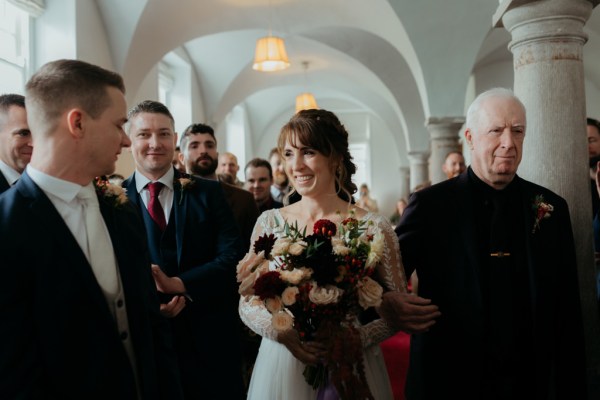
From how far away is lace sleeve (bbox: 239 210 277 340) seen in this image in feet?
8.72

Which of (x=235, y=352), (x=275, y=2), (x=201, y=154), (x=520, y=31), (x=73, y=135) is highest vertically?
(x=275, y=2)

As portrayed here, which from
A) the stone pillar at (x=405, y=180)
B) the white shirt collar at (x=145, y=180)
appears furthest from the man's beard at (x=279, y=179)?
the stone pillar at (x=405, y=180)

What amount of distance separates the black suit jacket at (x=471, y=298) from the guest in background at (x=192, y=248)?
3.28 ft

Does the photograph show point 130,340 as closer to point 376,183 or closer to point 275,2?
point 275,2

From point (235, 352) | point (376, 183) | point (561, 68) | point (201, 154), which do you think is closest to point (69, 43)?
point (201, 154)

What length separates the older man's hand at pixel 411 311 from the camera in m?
2.44

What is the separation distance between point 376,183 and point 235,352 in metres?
21.7

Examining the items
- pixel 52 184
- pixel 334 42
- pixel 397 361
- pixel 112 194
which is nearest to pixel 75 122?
pixel 52 184

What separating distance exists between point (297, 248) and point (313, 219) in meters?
0.63

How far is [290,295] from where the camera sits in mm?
2168

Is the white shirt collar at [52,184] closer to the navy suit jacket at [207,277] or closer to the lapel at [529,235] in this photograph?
the navy suit jacket at [207,277]

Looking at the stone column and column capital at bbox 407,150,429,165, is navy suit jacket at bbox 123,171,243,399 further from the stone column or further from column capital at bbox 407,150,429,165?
the stone column

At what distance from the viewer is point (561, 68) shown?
3141mm

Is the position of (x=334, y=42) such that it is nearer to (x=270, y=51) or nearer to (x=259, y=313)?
(x=270, y=51)
